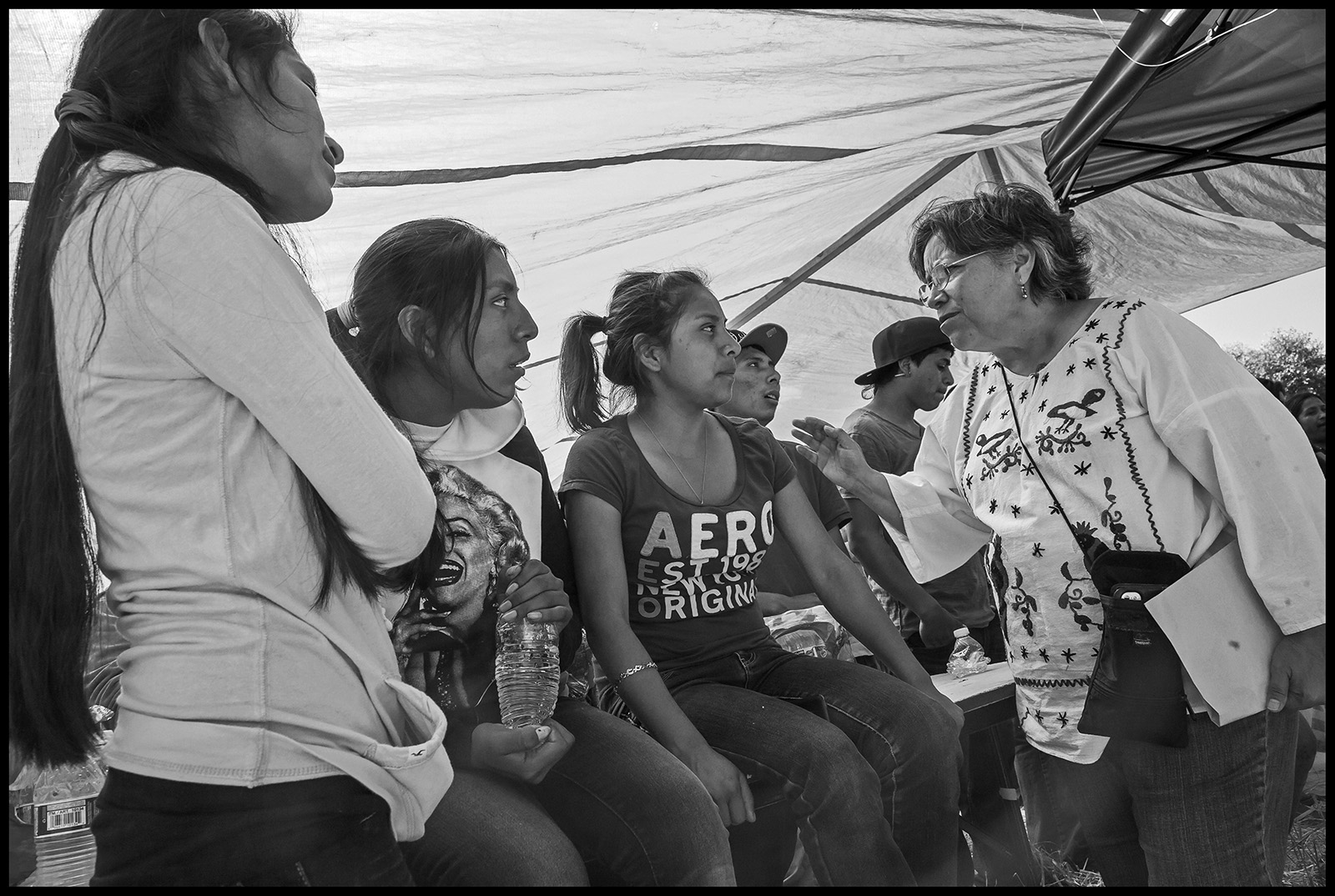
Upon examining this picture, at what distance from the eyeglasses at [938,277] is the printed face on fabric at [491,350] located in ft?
3.13

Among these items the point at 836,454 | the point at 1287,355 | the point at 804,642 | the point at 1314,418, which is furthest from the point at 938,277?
the point at 1287,355

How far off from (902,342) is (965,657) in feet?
4.32

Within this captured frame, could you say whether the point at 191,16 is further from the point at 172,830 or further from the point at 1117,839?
the point at 1117,839

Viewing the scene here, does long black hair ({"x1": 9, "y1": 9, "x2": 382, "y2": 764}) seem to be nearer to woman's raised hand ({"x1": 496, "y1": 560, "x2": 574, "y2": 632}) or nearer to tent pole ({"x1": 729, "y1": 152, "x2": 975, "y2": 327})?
woman's raised hand ({"x1": 496, "y1": 560, "x2": 574, "y2": 632})

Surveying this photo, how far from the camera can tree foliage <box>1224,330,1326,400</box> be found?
7078 millimetres

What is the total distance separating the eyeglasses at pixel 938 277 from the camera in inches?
83.8

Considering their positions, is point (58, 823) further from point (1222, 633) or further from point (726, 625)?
point (1222, 633)

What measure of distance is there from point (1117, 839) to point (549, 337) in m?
2.26

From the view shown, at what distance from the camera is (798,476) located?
2604 mm

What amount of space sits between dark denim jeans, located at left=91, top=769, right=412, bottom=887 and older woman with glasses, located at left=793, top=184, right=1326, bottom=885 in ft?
4.84

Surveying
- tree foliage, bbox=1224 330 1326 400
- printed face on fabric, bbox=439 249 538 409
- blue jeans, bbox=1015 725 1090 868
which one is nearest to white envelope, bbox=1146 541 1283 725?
blue jeans, bbox=1015 725 1090 868

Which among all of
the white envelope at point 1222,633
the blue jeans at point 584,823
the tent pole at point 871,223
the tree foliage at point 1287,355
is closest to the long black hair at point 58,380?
the blue jeans at point 584,823

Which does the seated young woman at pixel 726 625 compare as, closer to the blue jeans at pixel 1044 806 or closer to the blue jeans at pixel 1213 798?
the blue jeans at pixel 1044 806

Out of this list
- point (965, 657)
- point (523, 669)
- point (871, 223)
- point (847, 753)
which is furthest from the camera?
point (871, 223)
